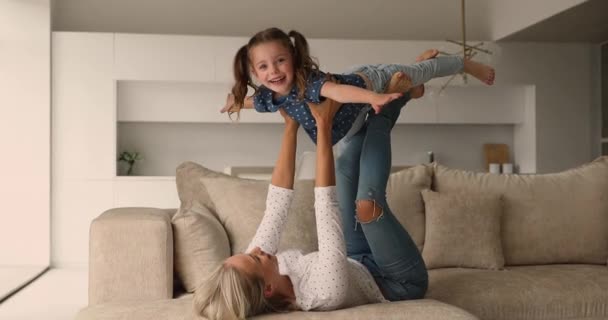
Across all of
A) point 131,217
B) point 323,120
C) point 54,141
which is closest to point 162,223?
point 131,217

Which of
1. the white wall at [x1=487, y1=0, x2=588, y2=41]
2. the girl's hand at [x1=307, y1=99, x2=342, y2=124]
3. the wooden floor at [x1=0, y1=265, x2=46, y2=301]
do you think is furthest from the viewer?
the white wall at [x1=487, y1=0, x2=588, y2=41]

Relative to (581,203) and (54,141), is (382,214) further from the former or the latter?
(54,141)

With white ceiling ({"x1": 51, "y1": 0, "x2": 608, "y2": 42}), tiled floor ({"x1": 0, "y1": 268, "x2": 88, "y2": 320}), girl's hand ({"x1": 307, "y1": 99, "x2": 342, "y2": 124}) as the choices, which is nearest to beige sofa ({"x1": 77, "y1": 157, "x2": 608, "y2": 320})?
girl's hand ({"x1": 307, "y1": 99, "x2": 342, "y2": 124})

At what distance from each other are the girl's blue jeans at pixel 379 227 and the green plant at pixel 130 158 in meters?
4.37

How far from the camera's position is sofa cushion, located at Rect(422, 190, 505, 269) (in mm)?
3264

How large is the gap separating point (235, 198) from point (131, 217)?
0.56m

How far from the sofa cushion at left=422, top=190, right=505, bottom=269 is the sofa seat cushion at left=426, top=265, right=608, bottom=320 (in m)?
0.18

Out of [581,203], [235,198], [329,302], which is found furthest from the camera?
[581,203]

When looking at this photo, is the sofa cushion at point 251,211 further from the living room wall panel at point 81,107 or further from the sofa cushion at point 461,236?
the living room wall panel at point 81,107

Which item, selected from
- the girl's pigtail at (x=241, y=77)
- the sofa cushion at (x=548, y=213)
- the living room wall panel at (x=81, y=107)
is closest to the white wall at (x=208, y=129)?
the living room wall panel at (x=81, y=107)

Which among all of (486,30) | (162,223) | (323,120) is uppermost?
(486,30)

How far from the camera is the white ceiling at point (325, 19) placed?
696cm

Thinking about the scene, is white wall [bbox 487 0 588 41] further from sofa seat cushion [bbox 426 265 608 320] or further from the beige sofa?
sofa seat cushion [bbox 426 265 608 320]

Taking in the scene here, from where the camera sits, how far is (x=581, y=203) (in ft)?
11.4
